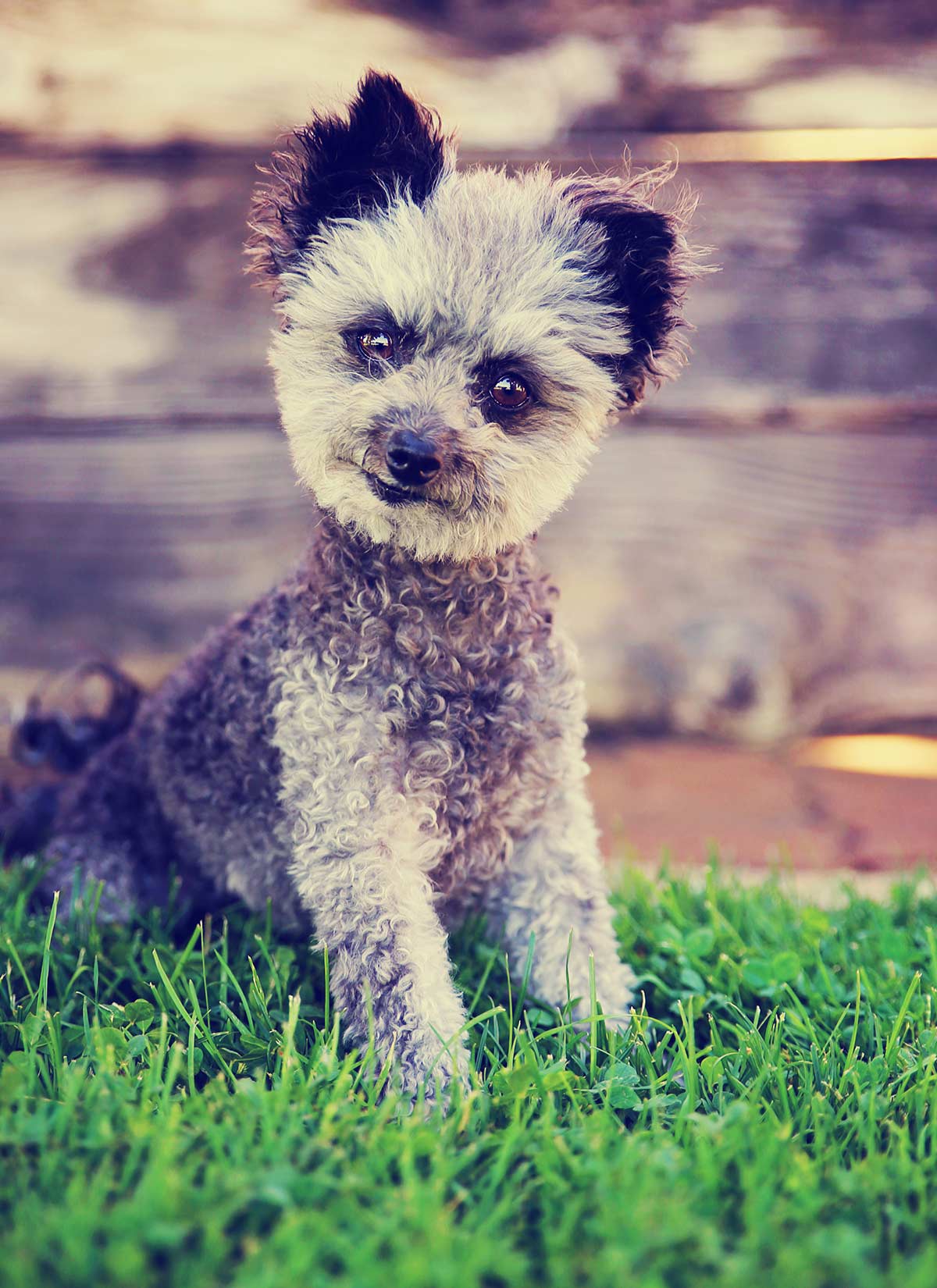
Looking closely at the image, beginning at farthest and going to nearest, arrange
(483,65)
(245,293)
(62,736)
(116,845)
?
(245,293) → (483,65) → (62,736) → (116,845)

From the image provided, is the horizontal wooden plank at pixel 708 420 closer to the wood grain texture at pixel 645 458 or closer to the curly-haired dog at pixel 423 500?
the wood grain texture at pixel 645 458

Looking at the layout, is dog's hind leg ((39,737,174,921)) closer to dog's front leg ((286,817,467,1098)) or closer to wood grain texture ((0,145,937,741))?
dog's front leg ((286,817,467,1098))

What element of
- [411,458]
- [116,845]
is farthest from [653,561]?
[116,845]

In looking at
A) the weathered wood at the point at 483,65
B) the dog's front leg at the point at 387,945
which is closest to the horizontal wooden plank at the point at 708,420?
the weathered wood at the point at 483,65

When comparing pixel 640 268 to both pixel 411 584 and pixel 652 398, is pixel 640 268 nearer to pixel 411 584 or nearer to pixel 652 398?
pixel 411 584

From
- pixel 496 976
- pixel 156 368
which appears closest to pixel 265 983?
pixel 496 976

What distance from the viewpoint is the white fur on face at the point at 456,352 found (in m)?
1.91

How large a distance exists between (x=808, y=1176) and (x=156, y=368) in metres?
2.82

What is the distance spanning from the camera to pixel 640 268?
2.01 metres

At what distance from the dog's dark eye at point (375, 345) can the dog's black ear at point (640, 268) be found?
1.41ft

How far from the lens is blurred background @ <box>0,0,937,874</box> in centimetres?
306

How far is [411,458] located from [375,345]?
0.32 metres

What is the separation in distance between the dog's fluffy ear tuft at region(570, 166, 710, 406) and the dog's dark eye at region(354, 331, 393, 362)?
0.43 metres

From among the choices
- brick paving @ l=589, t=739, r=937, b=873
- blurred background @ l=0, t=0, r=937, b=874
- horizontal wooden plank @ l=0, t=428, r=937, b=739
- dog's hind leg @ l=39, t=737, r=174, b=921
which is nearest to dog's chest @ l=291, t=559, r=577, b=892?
dog's hind leg @ l=39, t=737, r=174, b=921
